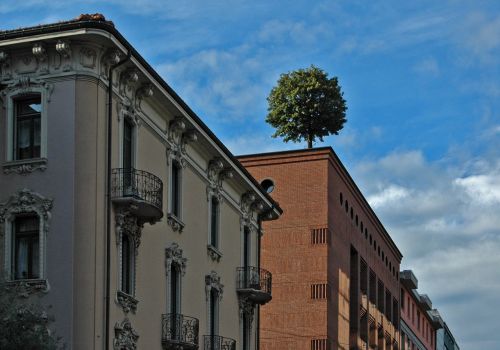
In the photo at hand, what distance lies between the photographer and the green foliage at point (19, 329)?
28.6m

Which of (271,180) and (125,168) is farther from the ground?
(271,180)

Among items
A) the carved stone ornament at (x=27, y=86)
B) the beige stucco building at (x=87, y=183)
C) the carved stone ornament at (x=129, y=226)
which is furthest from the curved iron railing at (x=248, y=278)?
the carved stone ornament at (x=27, y=86)

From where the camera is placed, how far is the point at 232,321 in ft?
152

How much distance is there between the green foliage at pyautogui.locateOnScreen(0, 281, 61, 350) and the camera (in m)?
28.6

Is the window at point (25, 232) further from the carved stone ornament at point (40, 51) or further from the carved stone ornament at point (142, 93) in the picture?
the carved stone ornament at point (142, 93)

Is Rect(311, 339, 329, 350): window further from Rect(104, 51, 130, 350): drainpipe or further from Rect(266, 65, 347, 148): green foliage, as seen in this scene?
Rect(104, 51, 130, 350): drainpipe

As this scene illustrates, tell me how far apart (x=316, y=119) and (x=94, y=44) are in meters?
42.4

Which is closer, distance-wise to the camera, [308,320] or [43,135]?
[43,135]

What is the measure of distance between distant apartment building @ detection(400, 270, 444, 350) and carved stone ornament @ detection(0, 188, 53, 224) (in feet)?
216

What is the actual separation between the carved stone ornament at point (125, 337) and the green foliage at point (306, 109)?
1599 inches

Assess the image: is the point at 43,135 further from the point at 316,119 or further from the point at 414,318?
the point at 414,318

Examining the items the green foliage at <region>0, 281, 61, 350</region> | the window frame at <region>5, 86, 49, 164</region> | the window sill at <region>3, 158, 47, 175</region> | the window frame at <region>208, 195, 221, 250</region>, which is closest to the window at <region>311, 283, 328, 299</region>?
the window frame at <region>208, 195, 221, 250</region>

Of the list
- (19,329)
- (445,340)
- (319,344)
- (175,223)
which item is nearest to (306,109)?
(319,344)

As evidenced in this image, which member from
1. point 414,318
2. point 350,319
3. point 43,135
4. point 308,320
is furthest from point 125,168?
point 414,318
